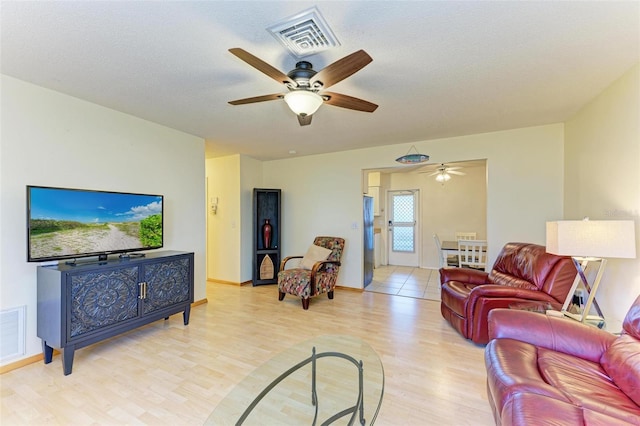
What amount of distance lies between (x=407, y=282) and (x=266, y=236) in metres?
2.84

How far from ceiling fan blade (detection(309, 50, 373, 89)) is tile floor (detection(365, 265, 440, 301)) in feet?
12.3

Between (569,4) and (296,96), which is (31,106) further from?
(569,4)

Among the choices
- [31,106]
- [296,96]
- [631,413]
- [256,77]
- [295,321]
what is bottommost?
[295,321]

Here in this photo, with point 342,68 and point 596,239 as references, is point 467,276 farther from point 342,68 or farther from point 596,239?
point 342,68

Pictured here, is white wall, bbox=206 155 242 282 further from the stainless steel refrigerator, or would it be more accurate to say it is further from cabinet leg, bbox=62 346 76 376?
cabinet leg, bbox=62 346 76 376

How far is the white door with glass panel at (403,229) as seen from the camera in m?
6.93

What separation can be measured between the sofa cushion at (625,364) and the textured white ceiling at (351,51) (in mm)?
1839

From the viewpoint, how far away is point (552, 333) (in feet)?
5.75

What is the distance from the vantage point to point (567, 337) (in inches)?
67.6

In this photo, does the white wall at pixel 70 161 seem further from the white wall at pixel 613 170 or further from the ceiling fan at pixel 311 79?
the white wall at pixel 613 170

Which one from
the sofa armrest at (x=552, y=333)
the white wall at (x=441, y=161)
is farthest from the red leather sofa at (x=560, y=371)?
the white wall at (x=441, y=161)

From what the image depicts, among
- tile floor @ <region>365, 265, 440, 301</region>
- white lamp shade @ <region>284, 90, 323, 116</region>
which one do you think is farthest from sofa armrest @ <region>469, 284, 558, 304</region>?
white lamp shade @ <region>284, 90, 323, 116</region>

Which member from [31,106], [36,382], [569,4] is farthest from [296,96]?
[36,382]

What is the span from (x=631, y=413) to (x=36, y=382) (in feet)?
12.0
